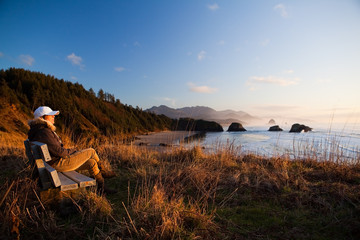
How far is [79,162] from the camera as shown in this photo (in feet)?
9.62

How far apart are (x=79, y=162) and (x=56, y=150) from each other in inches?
18.8

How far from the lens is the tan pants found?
273cm

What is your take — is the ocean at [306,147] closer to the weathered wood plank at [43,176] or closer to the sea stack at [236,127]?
the weathered wood plank at [43,176]

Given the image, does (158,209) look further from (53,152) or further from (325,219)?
(325,219)

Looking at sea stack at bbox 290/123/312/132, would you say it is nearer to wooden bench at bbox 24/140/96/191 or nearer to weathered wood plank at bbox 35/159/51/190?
wooden bench at bbox 24/140/96/191

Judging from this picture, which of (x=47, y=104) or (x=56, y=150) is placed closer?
(x=56, y=150)

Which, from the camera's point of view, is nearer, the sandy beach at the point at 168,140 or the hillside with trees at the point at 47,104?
the sandy beach at the point at 168,140

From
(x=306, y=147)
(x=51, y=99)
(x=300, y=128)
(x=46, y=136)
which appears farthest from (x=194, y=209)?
(x=300, y=128)

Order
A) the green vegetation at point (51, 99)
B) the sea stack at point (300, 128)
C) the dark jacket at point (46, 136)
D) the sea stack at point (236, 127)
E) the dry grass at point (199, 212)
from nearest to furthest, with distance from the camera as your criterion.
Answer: the dry grass at point (199, 212) → the dark jacket at point (46, 136) → the green vegetation at point (51, 99) → the sea stack at point (300, 128) → the sea stack at point (236, 127)

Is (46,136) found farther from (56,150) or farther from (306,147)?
(306,147)

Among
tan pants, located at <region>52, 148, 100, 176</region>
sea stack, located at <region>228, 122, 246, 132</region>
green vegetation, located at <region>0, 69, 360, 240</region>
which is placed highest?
sea stack, located at <region>228, 122, 246, 132</region>

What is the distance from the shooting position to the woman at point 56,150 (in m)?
2.50

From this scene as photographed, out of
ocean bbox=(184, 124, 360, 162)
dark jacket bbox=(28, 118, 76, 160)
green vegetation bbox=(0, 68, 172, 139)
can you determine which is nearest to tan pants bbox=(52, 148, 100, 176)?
dark jacket bbox=(28, 118, 76, 160)

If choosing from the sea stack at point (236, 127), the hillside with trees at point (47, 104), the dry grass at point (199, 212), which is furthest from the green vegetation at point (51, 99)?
the sea stack at point (236, 127)
